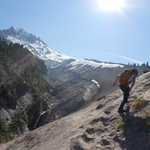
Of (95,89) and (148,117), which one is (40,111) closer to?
(95,89)

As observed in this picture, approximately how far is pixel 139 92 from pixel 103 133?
5448 millimetres

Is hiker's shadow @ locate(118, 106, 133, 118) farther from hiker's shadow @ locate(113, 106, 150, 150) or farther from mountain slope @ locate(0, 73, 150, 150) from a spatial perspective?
hiker's shadow @ locate(113, 106, 150, 150)

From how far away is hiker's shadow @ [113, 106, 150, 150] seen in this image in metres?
7.33

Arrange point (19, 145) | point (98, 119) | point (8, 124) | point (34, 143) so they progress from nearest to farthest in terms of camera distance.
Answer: point (98, 119) → point (34, 143) → point (19, 145) → point (8, 124)

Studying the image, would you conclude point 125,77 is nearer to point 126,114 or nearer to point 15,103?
point 126,114

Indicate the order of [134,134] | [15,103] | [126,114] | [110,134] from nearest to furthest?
[134,134], [110,134], [126,114], [15,103]

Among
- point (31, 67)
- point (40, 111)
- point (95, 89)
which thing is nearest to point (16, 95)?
point (40, 111)

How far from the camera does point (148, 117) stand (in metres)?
8.48

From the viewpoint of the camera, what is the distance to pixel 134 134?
793 cm

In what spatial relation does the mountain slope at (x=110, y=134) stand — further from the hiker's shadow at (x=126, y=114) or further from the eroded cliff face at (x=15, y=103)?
the eroded cliff face at (x=15, y=103)

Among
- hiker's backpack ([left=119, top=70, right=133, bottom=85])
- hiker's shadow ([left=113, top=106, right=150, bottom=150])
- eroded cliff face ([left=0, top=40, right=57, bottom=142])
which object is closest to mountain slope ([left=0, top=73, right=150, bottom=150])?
hiker's shadow ([left=113, top=106, right=150, bottom=150])

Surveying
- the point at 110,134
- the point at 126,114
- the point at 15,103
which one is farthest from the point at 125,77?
the point at 15,103

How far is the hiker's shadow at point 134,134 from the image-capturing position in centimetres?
733

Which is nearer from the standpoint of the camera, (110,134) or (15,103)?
(110,134)
